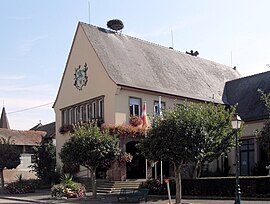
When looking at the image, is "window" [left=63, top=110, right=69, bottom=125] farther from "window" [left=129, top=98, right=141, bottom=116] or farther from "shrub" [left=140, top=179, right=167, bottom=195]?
"shrub" [left=140, top=179, right=167, bottom=195]

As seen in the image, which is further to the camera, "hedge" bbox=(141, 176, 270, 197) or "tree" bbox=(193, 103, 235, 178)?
"hedge" bbox=(141, 176, 270, 197)

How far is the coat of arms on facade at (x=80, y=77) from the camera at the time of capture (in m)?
37.1

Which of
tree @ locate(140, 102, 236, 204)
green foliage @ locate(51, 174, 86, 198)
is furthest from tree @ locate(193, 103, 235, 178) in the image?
green foliage @ locate(51, 174, 86, 198)

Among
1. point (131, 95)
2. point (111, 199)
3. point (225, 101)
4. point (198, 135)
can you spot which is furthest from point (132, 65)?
point (198, 135)

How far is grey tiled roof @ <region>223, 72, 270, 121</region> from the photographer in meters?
36.5

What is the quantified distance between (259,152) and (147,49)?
1375 centimetres

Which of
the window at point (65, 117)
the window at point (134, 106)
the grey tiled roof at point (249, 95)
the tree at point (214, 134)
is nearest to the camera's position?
the tree at point (214, 134)

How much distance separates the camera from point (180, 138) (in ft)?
67.1

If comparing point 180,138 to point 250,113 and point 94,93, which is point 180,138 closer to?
point 94,93

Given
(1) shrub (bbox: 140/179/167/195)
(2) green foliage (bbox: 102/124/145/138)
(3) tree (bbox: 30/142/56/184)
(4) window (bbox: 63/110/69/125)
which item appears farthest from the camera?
(4) window (bbox: 63/110/69/125)

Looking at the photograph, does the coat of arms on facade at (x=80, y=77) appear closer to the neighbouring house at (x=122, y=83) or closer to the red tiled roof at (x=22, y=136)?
the neighbouring house at (x=122, y=83)

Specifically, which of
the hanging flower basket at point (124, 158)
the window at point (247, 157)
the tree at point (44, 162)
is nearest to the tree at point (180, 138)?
the hanging flower basket at point (124, 158)

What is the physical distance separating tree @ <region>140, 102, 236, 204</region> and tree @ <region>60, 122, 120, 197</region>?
439 centimetres

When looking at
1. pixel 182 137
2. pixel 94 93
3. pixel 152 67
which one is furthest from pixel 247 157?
pixel 182 137
